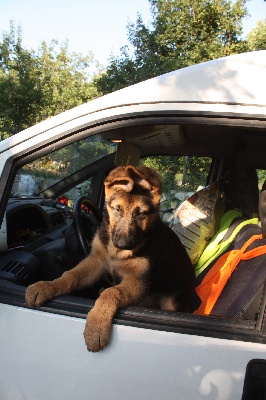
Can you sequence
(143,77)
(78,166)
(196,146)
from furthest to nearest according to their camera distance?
1. (143,77)
2. (78,166)
3. (196,146)

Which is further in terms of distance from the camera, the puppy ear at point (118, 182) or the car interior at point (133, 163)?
the puppy ear at point (118, 182)

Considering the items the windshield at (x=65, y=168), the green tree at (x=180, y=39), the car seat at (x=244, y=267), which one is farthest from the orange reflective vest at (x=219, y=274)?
the green tree at (x=180, y=39)

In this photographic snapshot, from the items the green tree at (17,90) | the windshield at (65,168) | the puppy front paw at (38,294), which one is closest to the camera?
the puppy front paw at (38,294)

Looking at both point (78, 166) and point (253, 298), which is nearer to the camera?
point (253, 298)

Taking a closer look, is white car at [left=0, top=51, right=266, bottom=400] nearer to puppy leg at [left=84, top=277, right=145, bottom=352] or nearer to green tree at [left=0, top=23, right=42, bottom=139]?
puppy leg at [left=84, top=277, right=145, bottom=352]

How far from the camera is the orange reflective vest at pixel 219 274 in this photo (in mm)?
2393

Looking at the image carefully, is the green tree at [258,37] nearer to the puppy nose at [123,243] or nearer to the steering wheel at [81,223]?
the steering wheel at [81,223]

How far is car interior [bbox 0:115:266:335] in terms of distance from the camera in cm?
184

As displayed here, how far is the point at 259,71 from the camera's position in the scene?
5.74ft

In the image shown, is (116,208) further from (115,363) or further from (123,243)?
(115,363)

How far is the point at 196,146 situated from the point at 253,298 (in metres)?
1.91

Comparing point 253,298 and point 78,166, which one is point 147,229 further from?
point 78,166

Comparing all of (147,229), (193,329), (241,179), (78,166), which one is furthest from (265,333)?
(78,166)

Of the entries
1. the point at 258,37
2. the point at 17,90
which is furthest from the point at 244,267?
the point at 258,37
